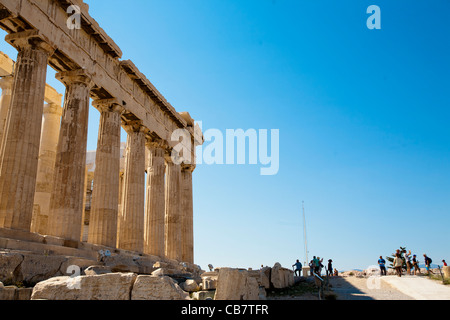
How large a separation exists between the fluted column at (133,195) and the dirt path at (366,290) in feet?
34.9

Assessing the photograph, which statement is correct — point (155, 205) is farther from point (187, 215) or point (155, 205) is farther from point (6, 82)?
point (6, 82)

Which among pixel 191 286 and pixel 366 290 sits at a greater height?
pixel 191 286

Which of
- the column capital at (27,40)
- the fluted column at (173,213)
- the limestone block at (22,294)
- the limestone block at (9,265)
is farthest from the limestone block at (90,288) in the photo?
the fluted column at (173,213)

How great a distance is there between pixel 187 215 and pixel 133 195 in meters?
9.12

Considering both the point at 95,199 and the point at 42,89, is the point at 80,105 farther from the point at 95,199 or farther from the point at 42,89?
the point at 95,199

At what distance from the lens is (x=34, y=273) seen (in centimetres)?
1070

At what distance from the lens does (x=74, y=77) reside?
18422mm

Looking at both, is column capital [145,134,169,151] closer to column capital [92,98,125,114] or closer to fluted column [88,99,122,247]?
fluted column [88,99,122,247]

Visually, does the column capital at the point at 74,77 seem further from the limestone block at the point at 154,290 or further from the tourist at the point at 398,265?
the tourist at the point at 398,265

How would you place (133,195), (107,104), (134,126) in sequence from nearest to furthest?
(107,104), (133,195), (134,126)

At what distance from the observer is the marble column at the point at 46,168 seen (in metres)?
21.8

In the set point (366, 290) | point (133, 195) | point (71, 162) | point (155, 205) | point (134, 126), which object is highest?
point (134, 126)

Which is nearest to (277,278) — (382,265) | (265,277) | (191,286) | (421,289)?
(265,277)

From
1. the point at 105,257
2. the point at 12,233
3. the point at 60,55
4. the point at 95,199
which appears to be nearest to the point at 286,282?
the point at 105,257
